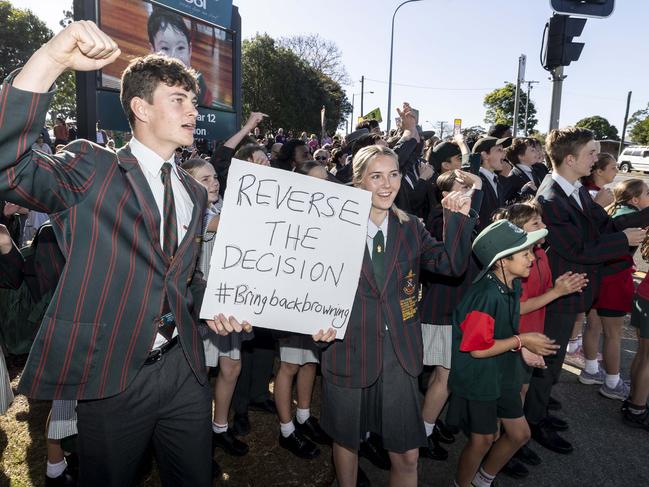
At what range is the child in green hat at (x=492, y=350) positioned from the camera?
2475mm

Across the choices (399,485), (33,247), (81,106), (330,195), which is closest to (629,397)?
(399,485)

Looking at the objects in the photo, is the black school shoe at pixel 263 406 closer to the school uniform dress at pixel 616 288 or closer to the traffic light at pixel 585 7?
the school uniform dress at pixel 616 288

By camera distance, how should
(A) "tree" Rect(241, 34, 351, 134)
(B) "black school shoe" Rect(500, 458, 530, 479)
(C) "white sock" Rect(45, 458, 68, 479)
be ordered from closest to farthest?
(C) "white sock" Rect(45, 458, 68, 479) < (B) "black school shoe" Rect(500, 458, 530, 479) < (A) "tree" Rect(241, 34, 351, 134)

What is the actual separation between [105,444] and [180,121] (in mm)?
1308

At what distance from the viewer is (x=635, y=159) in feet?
117

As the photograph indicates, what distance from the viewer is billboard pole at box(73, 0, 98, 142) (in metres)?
3.64

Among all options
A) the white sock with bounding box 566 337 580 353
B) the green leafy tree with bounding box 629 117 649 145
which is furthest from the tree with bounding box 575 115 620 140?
the white sock with bounding box 566 337 580 353

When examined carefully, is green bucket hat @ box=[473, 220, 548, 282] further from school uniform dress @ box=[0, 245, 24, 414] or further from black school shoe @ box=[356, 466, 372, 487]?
school uniform dress @ box=[0, 245, 24, 414]

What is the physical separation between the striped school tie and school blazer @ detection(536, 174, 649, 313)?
258 cm

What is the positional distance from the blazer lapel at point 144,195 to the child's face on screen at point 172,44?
139 inches

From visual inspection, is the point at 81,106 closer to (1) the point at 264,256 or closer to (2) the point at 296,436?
(1) the point at 264,256

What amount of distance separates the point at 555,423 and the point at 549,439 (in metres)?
0.29

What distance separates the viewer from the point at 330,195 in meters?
2.09

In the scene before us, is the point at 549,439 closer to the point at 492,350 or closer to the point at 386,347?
the point at 492,350
